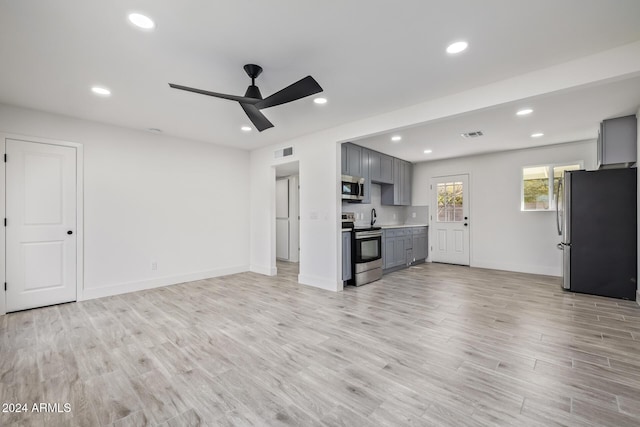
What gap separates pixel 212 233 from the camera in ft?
18.0

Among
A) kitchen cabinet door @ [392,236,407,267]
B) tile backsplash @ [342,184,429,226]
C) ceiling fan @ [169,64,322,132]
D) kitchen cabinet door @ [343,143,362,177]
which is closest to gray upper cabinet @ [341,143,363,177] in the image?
kitchen cabinet door @ [343,143,362,177]

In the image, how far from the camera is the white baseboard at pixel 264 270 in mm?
5648

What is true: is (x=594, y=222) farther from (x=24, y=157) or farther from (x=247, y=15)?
(x=24, y=157)

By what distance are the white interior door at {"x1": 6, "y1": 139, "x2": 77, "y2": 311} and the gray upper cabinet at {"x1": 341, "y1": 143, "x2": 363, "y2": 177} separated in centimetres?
400

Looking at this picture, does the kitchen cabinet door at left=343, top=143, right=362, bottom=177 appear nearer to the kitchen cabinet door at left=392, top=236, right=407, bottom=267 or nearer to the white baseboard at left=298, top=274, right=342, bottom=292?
the kitchen cabinet door at left=392, top=236, right=407, bottom=267

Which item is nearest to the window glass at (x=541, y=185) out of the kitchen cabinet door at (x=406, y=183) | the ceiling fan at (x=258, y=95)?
the kitchen cabinet door at (x=406, y=183)

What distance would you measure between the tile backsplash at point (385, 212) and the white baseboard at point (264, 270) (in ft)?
6.13

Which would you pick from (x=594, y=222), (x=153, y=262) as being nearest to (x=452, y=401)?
(x=594, y=222)

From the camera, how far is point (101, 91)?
3.16m

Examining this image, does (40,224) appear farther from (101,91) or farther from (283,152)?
(283,152)

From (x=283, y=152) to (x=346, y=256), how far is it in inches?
89.3

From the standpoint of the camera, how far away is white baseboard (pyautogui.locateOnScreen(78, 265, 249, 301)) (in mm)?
4133

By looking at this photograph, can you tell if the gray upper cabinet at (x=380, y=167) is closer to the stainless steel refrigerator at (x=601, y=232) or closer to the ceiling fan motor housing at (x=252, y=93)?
the stainless steel refrigerator at (x=601, y=232)

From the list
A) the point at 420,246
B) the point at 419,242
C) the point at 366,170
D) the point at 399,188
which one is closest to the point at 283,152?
the point at 366,170
